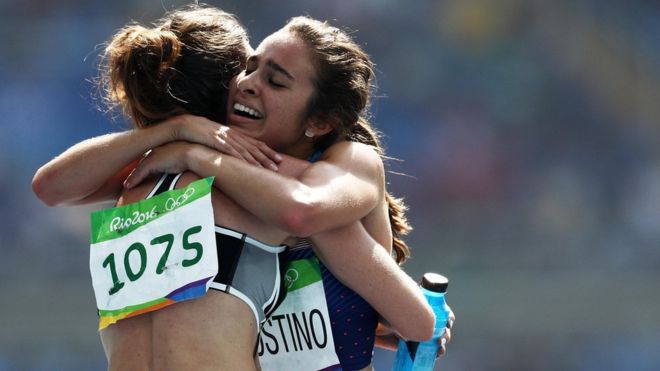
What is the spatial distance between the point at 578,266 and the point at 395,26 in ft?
7.60

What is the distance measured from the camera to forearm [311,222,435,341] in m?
2.86

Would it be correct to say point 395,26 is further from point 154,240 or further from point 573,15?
point 154,240

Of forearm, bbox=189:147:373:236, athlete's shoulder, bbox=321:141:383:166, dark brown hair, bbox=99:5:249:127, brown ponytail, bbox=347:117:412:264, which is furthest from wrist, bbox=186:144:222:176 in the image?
brown ponytail, bbox=347:117:412:264

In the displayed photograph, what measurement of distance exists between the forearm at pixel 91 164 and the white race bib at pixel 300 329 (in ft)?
1.75

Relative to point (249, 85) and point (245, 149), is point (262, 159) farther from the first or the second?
point (249, 85)

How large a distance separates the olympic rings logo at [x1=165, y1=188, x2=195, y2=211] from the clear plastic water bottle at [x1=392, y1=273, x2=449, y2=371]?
2.73 feet

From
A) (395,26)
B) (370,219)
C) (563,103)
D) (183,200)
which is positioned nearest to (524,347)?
(563,103)

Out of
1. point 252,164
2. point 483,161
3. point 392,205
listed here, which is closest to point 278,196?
point 252,164

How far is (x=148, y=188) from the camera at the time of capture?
9.29 ft

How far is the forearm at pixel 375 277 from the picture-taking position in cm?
286

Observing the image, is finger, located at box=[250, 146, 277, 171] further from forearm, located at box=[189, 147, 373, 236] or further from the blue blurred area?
the blue blurred area

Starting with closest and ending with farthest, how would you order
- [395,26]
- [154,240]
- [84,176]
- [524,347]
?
[154,240] < [84,176] < [524,347] < [395,26]

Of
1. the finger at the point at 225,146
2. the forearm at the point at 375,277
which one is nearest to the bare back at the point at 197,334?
the finger at the point at 225,146

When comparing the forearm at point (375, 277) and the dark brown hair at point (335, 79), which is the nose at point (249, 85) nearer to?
the dark brown hair at point (335, 79)
